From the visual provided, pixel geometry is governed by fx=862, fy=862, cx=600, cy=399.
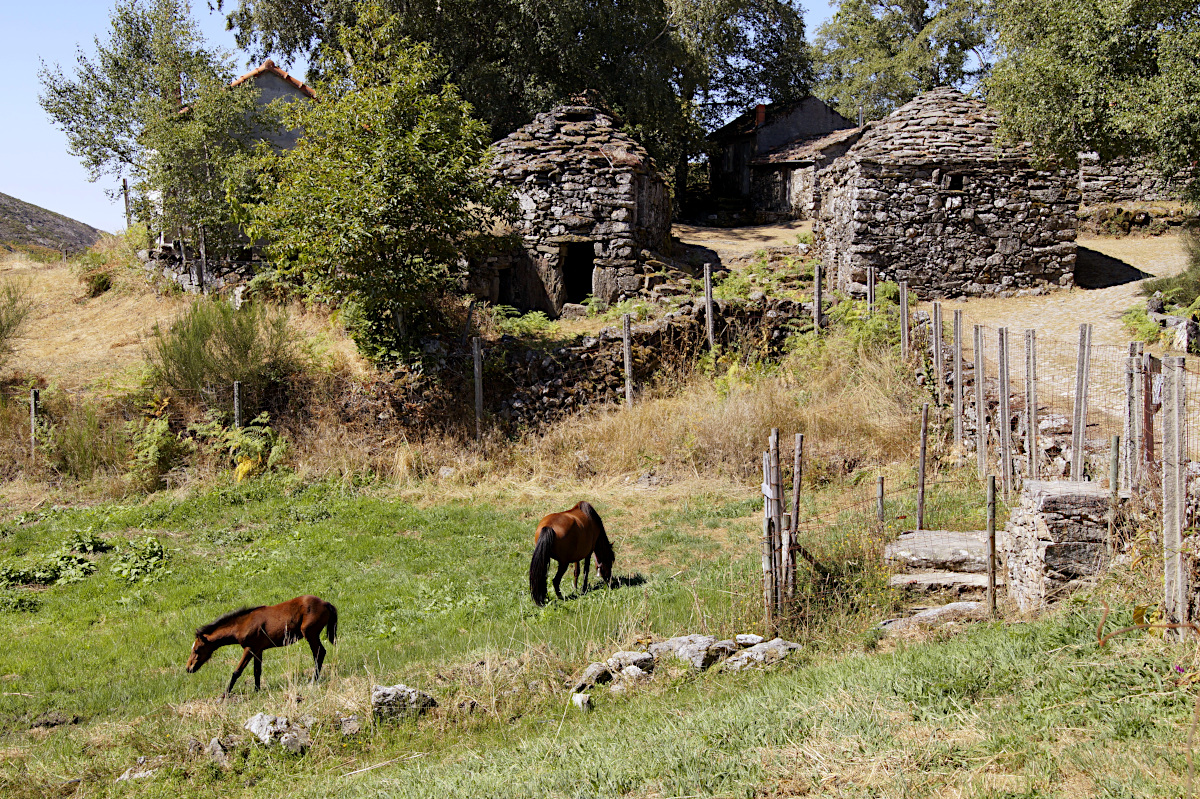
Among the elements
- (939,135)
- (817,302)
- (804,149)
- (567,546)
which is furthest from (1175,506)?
(804,149)

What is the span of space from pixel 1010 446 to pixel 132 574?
10.5m

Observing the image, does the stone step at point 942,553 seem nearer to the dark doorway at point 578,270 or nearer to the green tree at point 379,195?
the green tree at point 379,195

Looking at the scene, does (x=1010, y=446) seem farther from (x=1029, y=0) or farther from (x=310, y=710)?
(x=1029, y=0)

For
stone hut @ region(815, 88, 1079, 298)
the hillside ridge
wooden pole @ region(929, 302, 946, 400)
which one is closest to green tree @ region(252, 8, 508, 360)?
wooden pole @ region(929, 302, 946, 400)

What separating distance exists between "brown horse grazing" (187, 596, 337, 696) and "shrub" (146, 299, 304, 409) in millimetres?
8251

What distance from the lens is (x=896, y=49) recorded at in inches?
1454

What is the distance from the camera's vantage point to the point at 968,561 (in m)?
8.21

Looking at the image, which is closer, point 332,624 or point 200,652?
point 200,652

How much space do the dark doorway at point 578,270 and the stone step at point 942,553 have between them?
12.3 m

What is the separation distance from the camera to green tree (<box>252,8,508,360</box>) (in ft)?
46.0

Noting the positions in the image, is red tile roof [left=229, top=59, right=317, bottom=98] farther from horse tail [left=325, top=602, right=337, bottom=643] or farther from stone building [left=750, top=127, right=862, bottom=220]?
horse tail [left=325, top=602, right=337, bottom=643]

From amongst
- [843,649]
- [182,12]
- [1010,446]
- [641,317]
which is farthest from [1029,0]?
[182,12]

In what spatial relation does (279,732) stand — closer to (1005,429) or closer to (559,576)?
(559,576)

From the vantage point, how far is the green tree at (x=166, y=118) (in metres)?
20.2
